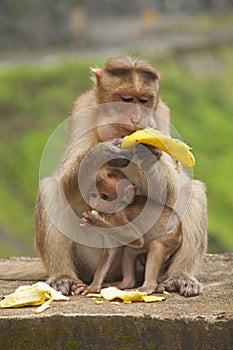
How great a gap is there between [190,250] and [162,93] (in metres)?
16.9

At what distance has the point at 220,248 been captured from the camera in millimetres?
18359

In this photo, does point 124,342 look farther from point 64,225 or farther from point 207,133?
point 207,133

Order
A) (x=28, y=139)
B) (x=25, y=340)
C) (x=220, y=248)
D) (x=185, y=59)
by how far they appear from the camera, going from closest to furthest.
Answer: (x=25, y=340)
(x=220, y=248)
(x=28, y=139)
(x=185, y=59)

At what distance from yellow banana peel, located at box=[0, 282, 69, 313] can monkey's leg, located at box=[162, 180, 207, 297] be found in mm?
976

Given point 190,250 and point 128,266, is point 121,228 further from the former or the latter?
point 190,250

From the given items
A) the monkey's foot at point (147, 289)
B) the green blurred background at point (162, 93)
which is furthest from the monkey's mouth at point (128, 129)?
the green blurred background at point (162, 93)

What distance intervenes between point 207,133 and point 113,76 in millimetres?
16644

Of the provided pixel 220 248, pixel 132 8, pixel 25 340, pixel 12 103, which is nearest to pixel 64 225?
pixel 25 340

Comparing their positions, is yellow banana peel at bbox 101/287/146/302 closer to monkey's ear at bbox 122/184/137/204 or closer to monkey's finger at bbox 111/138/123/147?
monkey's ear at bbox 122/184/137/204

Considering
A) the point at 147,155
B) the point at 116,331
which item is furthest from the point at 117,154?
the point at 116,331

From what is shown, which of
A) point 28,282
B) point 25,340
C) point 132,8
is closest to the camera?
point 25,340

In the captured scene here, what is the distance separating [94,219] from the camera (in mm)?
8500

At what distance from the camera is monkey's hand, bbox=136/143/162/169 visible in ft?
27.5

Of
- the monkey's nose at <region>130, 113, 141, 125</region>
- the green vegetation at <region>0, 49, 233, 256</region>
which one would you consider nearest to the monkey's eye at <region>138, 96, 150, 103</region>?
the monkey's nose at <region>130, 113, 141, 125</region>
